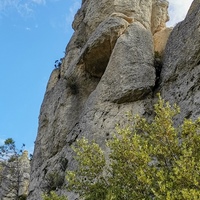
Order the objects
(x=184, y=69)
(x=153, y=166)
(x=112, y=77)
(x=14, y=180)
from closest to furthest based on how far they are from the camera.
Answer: (x=153, y=166)
(x=184, y=69)
(x=112, y=77)
(x=14, y=180)

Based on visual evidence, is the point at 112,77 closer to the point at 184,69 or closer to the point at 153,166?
the point at 184,69

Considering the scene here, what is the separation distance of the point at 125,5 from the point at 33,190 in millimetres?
12890

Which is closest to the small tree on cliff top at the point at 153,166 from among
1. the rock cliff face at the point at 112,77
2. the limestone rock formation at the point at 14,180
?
the rock cliff face at the point at 112,77

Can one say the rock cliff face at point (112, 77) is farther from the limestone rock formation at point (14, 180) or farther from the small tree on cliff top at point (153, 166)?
the limestone rock formation at point (14, 180)

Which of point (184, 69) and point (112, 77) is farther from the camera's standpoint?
point (112, 77)

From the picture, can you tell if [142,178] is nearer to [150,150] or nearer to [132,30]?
[150,150]

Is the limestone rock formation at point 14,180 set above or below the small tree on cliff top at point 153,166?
above

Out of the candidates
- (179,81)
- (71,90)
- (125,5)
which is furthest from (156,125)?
(125,5)

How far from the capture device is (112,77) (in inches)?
667

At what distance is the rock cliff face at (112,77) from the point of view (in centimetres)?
1504

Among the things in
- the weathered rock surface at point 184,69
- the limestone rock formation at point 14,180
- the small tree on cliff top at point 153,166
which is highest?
the limestone rock formation at point 14,180

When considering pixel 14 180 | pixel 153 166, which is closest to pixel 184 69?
pixel 153 166

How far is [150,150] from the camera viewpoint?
902 cm

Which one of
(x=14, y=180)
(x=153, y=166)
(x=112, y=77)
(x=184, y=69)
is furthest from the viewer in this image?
(x=14, y=180)
